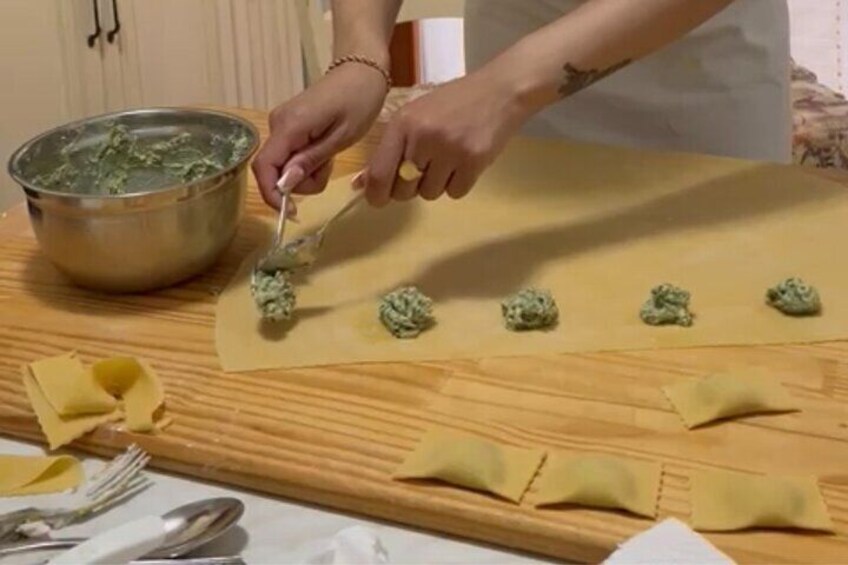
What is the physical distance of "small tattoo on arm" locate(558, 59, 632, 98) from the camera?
1.01m

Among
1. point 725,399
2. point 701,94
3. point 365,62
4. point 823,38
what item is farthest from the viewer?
point 823,38

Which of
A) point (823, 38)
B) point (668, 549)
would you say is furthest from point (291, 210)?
point (823, 38)

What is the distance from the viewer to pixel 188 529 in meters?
0.70

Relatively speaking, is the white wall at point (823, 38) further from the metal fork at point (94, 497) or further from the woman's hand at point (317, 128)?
the metal fork at point (94, 497)

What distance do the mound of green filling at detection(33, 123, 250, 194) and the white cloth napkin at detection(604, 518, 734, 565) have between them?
491mm

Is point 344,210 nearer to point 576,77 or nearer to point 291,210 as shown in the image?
point 291,210

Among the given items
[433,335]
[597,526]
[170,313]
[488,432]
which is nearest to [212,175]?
[170,313]

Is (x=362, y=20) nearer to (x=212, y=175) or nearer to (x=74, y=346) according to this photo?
(x=212, y=175)

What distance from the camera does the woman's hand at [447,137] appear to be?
95cm

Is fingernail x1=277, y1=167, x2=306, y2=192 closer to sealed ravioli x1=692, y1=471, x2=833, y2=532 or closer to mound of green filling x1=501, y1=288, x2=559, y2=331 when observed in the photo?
mound of green filling x1=501, y1=288, x2=559, y2=331

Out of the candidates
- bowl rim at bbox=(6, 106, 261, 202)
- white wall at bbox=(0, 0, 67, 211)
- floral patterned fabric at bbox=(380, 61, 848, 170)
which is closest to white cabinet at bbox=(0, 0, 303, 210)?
white wall at bbox=(0, 0, 67, 211)

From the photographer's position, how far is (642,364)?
34.3 inches

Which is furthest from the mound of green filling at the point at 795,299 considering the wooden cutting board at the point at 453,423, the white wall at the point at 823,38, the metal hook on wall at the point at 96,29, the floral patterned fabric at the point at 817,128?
the white wall at the point at 823,38

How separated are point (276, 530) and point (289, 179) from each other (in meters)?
0.36
